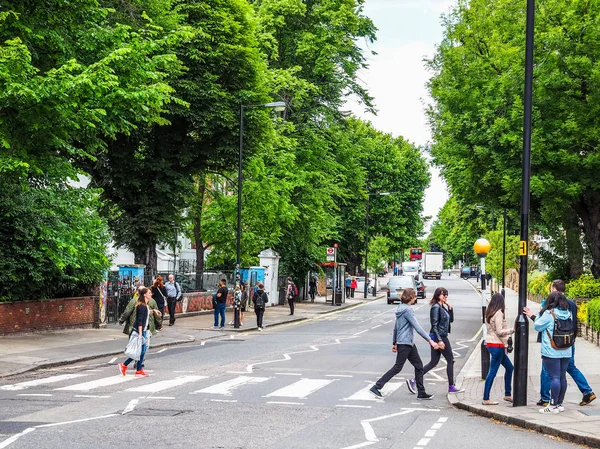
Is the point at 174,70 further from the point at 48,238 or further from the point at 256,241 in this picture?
the point at 256,241

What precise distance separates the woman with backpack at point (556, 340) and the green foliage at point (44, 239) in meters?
14.5

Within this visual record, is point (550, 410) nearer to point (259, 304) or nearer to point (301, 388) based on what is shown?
point (301, 388)

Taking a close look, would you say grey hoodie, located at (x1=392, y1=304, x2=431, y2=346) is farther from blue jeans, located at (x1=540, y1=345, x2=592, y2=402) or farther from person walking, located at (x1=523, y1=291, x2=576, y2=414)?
person walking, located at (x1=523, y1=291, x2=576, y2=414)

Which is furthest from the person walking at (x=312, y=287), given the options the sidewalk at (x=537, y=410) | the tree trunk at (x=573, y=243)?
the sidewalk at (x=537, y=410)

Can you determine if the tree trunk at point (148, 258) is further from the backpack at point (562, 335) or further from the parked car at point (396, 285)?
the parked car at point (396, 285)

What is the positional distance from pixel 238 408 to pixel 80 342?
1163cm

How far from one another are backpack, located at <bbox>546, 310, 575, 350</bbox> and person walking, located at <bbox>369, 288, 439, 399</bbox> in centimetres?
246

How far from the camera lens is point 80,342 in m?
23.0

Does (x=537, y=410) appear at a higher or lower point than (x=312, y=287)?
lower

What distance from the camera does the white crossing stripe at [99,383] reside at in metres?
14.5

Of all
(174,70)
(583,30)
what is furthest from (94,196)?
(583,30)

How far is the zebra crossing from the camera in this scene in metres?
13.9

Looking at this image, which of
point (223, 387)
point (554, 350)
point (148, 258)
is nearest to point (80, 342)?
point (223, 387)

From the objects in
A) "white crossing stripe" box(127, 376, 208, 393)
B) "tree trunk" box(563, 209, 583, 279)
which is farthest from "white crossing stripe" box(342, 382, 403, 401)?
"tree trunk" box(563, 209, 583, 279)
